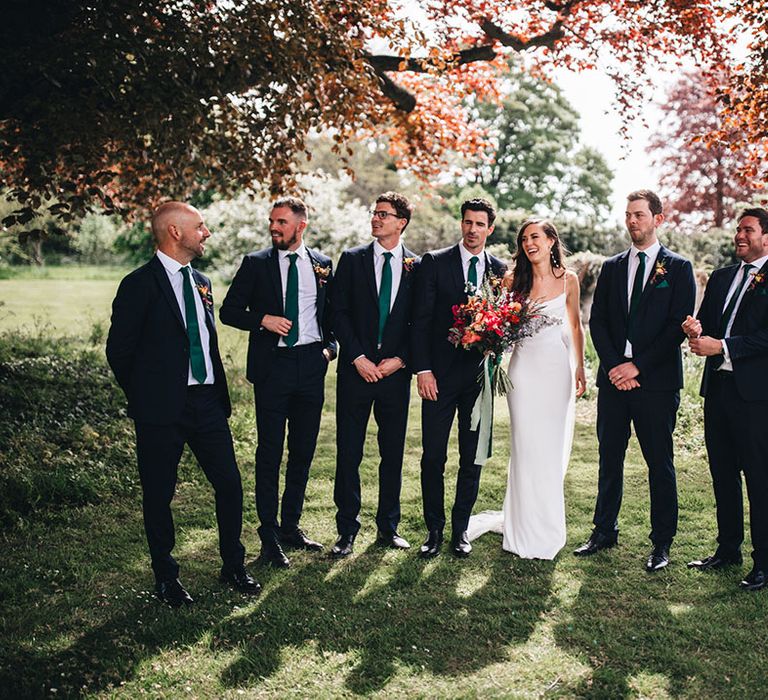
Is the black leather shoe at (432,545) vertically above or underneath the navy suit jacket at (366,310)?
underneath

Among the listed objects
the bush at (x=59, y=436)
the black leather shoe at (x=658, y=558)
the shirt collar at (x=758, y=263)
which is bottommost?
the black leather shoe at (x=658, y=558)

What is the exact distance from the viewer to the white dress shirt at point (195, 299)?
4.68 meters

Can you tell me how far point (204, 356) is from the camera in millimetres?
4773

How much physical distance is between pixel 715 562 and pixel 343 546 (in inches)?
102

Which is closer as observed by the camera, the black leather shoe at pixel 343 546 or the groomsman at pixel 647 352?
the groomsman at pixel 647 352

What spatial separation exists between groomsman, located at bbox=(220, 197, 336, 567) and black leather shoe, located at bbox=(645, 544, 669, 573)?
2.32 metres

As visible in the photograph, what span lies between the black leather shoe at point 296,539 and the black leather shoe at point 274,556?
0.93 feet

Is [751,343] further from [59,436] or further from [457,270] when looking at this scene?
[59,436]

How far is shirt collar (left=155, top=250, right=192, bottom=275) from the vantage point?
4660mm

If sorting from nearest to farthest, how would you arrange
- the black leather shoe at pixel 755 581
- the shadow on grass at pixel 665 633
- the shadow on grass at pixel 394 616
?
the shadow on grass at pixel 665 633
the shadow on grass at pixel 394 616
the black leather shoe at pixel 755 581

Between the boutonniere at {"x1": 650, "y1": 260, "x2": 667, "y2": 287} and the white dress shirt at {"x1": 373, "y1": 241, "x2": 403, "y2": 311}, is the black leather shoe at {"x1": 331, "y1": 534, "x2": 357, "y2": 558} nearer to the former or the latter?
the white dress shirt at {"x1": 373, "y1": 241, "x2": 403, "y2": 311}

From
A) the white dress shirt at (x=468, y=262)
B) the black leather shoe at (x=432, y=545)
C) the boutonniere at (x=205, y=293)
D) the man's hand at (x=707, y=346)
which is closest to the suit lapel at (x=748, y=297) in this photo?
the man's hand at (x=707, y=346)

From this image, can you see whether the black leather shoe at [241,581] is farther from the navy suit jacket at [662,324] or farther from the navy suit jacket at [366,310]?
the navy suit jacket at [662,324]

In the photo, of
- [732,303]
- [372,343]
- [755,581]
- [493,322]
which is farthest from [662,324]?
[372,343]
